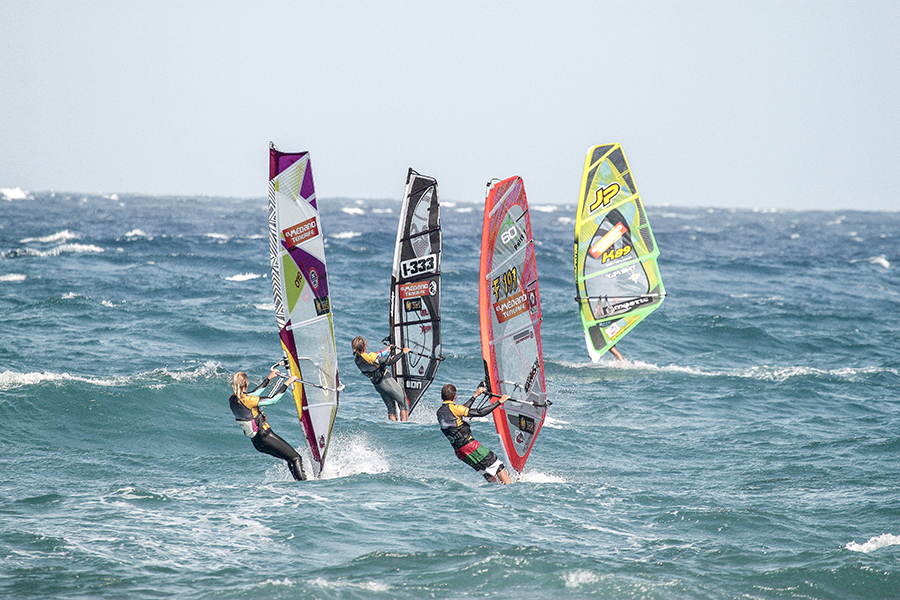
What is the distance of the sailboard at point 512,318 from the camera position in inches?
430

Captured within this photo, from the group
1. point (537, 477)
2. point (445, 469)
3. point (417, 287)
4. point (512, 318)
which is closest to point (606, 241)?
point (417, 287)

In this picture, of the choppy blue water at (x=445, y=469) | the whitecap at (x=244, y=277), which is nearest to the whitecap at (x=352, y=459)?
the choppy blue water at (x=445, y=469)

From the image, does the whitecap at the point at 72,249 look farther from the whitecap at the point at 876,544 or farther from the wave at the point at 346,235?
the whitecap at the point at 876,544

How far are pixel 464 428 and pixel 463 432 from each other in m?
0.06

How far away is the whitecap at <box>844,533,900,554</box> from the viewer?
9.72 m

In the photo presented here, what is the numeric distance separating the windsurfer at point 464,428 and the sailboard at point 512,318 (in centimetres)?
40

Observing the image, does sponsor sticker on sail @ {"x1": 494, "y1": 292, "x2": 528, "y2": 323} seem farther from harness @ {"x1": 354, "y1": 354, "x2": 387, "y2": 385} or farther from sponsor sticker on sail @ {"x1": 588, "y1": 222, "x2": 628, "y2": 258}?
sponsor sticker on sail @ {"x1": 588, "y1": 222, "x2": 628, "y2": 258}

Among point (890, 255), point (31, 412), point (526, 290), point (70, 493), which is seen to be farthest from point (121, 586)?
point (890, 255)

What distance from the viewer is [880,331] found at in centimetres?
2598

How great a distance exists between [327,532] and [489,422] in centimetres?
591

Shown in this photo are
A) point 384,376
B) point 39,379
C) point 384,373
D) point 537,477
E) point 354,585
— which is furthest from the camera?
point 39,379

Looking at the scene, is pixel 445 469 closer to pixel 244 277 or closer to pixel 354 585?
pixel 354 585

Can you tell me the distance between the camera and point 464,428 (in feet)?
36.0

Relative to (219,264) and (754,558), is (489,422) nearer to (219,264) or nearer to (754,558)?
(754,558)
